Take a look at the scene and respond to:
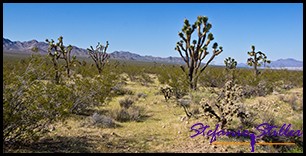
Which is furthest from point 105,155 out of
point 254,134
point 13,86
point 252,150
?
point 254,134

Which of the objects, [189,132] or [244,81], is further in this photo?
[244,81]

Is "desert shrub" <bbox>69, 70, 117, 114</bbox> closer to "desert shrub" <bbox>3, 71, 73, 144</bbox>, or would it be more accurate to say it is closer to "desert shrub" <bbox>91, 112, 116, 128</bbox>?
"desert shrub" <bbox>91, 112, 116, 128</bbox>

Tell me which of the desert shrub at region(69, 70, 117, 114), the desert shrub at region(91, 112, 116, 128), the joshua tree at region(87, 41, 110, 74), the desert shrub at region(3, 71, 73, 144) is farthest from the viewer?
the joshua tree at region(87, 41, 110, 74)

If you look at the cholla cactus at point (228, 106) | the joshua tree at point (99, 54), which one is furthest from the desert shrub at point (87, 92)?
the joshua tree at point (99, 54)

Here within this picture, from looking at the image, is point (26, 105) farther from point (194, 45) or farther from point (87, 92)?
point (194, 45)

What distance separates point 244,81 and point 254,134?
1275 centimetres

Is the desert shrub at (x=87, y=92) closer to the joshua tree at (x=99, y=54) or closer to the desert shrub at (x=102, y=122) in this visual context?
the desert shrub at (x=102, y=122)

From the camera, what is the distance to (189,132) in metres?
7.23

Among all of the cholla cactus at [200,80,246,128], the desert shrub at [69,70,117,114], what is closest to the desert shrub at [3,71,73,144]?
the desert shrub at [69,70,117,114]

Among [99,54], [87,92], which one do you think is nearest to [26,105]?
[87,92]

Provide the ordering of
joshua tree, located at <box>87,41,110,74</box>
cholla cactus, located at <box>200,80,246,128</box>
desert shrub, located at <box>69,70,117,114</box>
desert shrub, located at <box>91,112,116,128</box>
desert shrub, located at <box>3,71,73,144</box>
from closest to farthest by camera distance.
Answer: desert shrub, located at <box>3,71,73,144</box> → cholla cactus, located at <box>200,80,246,128</box> → desert shrub, located at <box>91,112,116,128</box> → desert shrub, located at <box>69,70,117,114</box> → joshua tree, located at <box>87,41,110,74</box>

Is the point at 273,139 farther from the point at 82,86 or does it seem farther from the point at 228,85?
the point at 82,86

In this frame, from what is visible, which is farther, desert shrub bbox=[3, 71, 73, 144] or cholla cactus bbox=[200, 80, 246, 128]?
cholla cactus bbox=[200, 80, 246, 128]

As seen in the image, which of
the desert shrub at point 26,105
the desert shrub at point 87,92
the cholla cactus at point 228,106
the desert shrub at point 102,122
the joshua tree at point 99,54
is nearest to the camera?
the desert shrub at point 26,105
